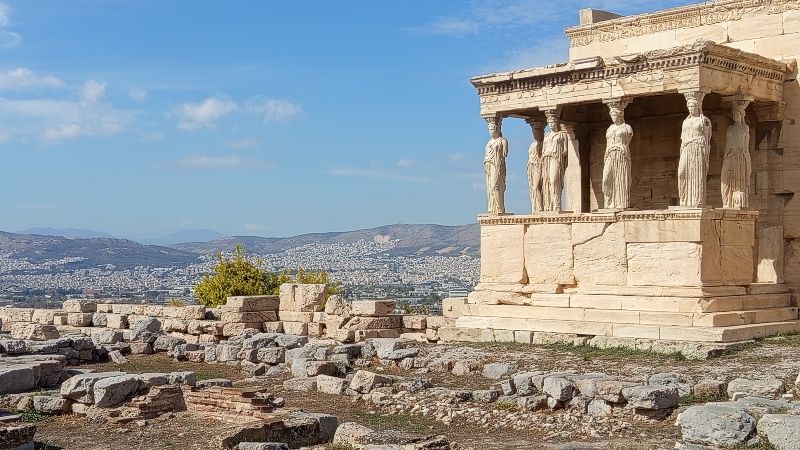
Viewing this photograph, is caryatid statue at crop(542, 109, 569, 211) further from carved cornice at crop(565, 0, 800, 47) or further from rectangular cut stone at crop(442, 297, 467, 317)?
carved cornice at crop(565, 0, 800, 47)

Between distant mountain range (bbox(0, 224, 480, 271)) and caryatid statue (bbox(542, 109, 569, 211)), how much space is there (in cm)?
6671

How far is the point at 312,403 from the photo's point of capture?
13.7 m

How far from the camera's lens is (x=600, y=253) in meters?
17.9

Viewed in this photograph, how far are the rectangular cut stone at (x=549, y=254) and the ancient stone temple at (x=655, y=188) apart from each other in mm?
24

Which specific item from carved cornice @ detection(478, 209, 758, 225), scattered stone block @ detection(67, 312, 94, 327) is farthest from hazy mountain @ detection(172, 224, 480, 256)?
carved cornice @ detection(478, 209, 758, 225)

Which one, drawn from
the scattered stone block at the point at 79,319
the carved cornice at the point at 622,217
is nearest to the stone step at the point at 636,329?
the carved cornice at the point at 622,217

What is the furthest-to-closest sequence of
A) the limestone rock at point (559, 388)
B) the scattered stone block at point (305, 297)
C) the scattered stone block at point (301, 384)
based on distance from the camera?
the scattered stone block at point (305, 297)
the scattered stone block at point (301, 384)
the limestone rock at point (559, 388)

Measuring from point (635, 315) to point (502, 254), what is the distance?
Result: 3.30 metres

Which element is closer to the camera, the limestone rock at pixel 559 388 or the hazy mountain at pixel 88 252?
the limestone rock at pixel 559 388

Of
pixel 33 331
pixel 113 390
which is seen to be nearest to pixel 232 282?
pixel 33 331

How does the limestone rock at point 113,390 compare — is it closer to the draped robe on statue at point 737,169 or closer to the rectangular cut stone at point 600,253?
the rectangular cut stone at point 600,253

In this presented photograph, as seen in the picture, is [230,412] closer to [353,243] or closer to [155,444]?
Answer: [155,444]

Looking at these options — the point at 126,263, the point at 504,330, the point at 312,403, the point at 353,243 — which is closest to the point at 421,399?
the point at 312,403

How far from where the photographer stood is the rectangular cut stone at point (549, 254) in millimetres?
18453
